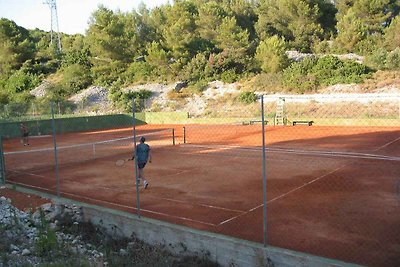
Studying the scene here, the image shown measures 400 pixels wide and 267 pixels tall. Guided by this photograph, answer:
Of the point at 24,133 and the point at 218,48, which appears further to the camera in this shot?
the point at 218,48

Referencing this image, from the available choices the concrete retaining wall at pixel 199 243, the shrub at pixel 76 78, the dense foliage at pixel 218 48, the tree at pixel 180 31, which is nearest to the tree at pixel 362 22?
the dense foliage at pixel 218 48

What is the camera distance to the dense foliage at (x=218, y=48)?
4947 cm

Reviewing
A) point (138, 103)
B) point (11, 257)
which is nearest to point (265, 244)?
point (11, 257)

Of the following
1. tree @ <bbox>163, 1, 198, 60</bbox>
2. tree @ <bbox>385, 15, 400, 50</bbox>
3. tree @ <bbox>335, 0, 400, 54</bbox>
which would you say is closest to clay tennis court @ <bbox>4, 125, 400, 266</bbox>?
tree @ <bbox>385, 15, 400, 50</bbox>

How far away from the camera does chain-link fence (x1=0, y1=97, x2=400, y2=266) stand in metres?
8.29

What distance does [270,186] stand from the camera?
41.8ft

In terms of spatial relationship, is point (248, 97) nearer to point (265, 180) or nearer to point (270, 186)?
point (270, 186)

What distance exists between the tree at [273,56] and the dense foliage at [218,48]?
121 mm

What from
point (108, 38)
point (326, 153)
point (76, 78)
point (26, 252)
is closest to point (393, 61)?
point (326, 153)

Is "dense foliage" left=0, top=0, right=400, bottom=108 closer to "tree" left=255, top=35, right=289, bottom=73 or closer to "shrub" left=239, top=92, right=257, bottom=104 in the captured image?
"tree" left=255, top=35, right=289, bottom=73

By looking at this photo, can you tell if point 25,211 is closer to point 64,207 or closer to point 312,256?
point 64,207

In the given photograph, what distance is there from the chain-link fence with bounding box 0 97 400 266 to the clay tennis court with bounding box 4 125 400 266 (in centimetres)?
3

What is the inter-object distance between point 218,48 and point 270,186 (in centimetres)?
4889

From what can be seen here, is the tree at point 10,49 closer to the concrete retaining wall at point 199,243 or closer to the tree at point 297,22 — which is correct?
the tree at point 297,22
